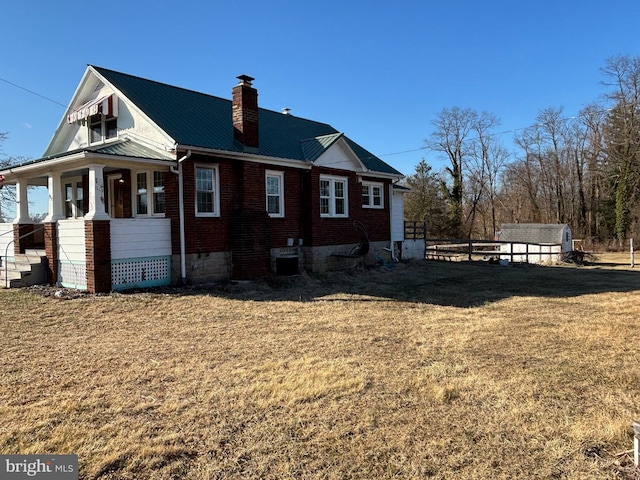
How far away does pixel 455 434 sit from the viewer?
3578 mm

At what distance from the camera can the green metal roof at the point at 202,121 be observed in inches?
498

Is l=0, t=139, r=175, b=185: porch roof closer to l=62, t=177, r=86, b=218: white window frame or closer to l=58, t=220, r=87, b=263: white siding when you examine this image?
l=58, t=220, r=87, b=263: white siding

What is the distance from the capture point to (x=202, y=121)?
14023 millimetres

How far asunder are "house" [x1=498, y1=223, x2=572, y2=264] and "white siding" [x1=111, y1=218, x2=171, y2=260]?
16348 millimetres

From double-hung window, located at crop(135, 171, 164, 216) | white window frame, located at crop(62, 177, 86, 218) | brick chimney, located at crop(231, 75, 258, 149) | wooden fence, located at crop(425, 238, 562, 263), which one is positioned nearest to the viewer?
double-hung window, located at crop(135, 171, 164, 216)

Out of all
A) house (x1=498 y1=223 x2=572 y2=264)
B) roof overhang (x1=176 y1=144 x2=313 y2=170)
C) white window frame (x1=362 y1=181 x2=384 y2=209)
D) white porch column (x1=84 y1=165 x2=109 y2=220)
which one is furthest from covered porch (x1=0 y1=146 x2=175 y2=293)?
house (x1=498 y1=223 x2=572 y2=264)

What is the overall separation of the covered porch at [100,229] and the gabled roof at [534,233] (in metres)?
21.0

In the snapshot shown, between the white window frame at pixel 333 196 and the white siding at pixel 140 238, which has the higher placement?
the white window frame at pixel 333 196

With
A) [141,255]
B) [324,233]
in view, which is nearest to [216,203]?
[141,255]

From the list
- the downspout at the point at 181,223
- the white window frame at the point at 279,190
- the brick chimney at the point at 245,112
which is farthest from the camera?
the white window frame at the point at 279,190

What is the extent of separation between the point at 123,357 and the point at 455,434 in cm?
433

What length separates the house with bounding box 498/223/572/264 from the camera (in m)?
22.5

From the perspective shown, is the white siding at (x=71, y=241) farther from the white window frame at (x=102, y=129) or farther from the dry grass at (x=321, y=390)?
the white window frame at (x=102, y=129)

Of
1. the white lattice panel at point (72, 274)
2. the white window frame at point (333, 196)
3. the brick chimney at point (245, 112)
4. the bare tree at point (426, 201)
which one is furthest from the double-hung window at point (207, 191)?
the bare tree at point (426, 201)
